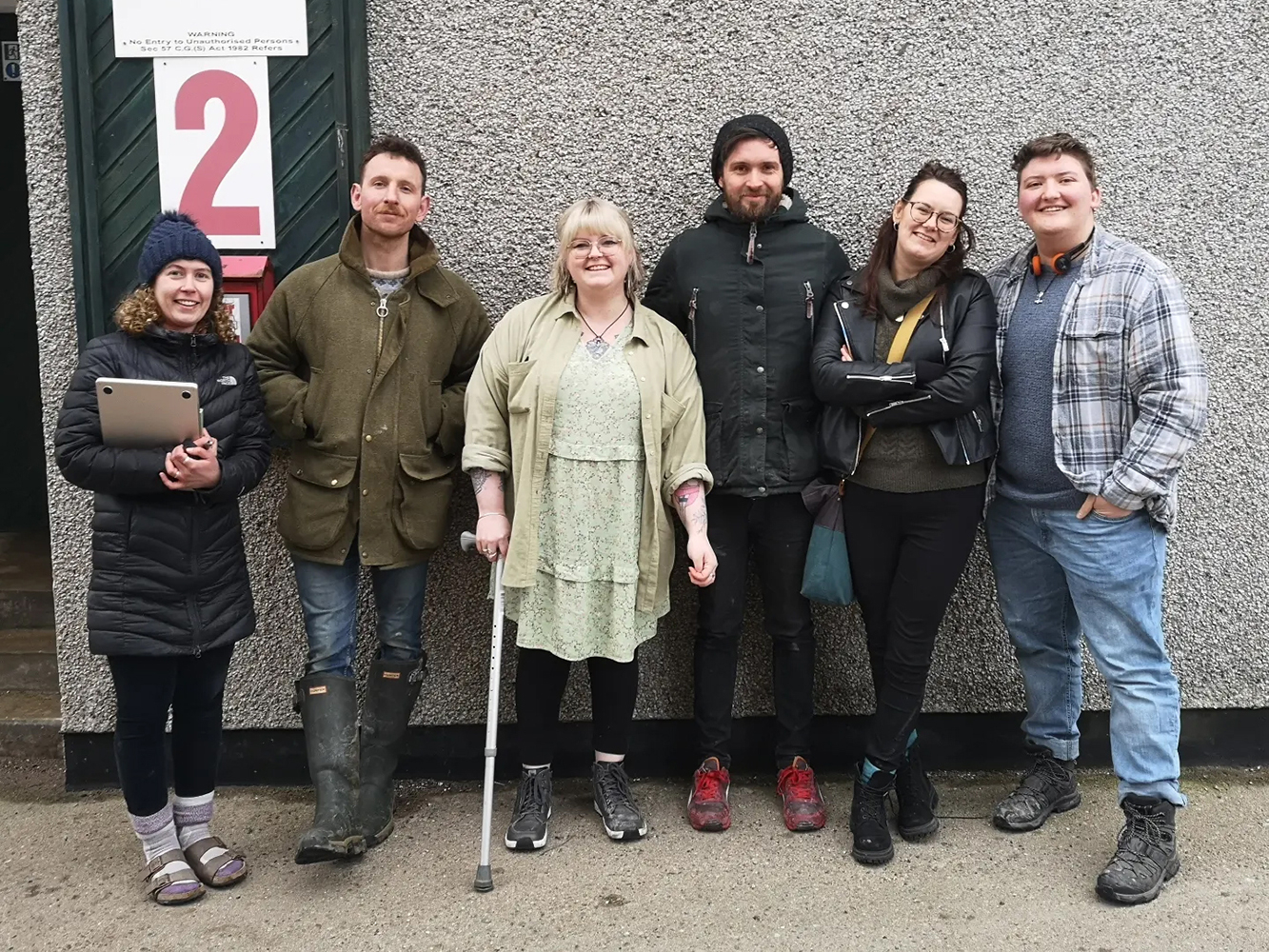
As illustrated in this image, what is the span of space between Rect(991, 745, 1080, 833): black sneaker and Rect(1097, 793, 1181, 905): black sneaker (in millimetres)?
296

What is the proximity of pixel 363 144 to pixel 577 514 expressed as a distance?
4.54ft

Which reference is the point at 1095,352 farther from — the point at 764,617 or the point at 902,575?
the point at 764,617

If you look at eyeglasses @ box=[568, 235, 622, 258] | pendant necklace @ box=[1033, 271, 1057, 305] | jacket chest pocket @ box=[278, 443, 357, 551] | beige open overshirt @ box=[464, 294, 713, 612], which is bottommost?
jacket chest pocket @ box=[278, 443, 357, 551]

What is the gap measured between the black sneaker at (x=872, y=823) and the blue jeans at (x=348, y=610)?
4.65 ft

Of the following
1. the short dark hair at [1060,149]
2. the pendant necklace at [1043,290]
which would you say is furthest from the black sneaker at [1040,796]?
the short dark hair at [1060,149]

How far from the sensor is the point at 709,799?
3.23 meters

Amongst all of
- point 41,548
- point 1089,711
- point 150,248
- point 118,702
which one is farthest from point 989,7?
point 41,548

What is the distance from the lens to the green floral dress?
9.54 feet

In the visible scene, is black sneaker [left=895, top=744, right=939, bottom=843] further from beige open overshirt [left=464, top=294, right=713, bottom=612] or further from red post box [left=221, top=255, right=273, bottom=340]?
A: red post box [left=221, top=255, right=273, bottom=340]

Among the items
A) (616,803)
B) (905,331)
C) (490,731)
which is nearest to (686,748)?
(616,803)

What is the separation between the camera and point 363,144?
A: 3.25 metres

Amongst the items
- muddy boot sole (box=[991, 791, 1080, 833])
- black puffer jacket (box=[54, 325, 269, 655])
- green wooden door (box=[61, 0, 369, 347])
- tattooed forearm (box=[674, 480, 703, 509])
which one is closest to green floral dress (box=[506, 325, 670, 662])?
tattooed forearm (box=[674, 480, 703, 509])

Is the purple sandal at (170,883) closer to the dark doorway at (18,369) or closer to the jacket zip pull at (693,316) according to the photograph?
the jacket zip pull at (693,316)

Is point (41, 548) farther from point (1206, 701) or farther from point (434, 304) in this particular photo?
point (1206, 701)
